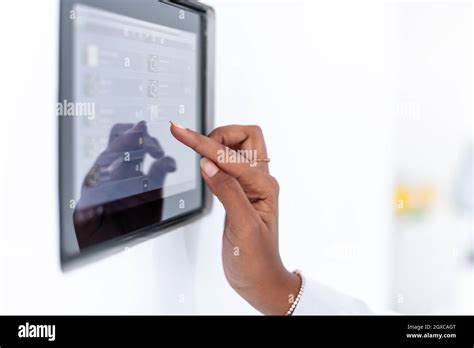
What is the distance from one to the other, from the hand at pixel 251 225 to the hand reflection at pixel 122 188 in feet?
0.18

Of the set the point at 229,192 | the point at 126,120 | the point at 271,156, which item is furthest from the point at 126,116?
the point at 271,156

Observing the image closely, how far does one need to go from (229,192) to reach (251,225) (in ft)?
0.18

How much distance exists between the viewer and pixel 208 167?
49cm

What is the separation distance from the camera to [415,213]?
1502 millimetres

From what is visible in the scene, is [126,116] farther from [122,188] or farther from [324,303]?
[324,303]

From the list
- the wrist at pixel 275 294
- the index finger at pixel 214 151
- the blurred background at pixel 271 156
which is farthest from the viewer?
the wrist at pixel 275 294

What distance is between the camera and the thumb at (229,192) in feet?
1.62

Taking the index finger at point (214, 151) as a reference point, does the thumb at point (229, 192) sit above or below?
below

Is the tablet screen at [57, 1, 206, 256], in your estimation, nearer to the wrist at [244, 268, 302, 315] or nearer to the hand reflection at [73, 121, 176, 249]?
the hand reflection at [73, 121, 176, 249]

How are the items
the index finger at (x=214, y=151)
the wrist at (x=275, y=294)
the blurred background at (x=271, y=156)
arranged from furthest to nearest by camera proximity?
1. the wrist at (x=275, y=294)
2. the index finger at (x=214, y=151)
3. the blurred background at (x=271, y=156)

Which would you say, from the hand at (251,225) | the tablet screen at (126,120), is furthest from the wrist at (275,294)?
the tablet screen at (126,120)

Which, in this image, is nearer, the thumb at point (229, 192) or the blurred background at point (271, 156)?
the blurred background at point (271, 156)

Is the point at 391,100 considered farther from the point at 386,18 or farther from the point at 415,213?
the point at 415,213

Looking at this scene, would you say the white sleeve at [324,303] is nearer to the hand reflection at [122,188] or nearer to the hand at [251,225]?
the hand at [251,225]
